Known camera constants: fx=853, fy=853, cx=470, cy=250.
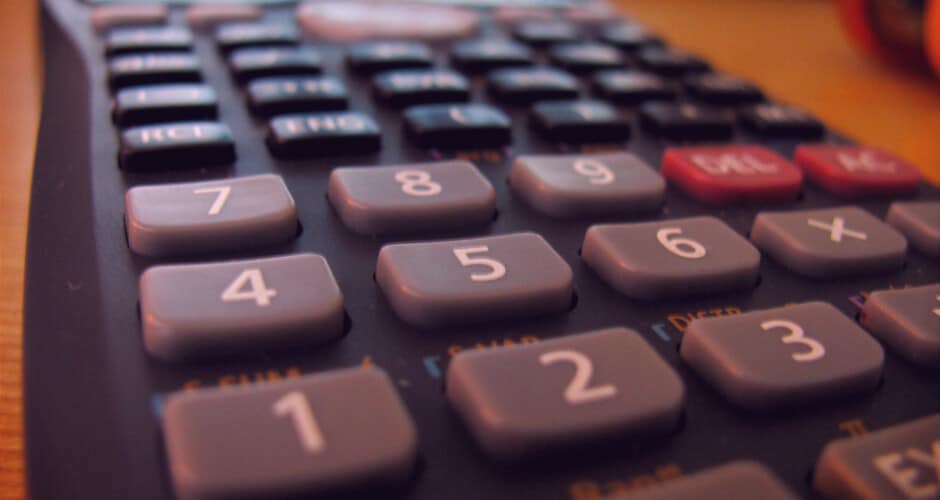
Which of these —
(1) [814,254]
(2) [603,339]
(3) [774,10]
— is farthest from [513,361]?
(3) [774,10]

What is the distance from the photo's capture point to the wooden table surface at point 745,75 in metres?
0.27

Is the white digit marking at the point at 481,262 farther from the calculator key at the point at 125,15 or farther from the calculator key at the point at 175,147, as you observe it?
the calculator key at the point at 125,15

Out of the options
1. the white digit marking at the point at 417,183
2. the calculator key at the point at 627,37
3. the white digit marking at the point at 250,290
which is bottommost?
the white digit marking at the point at 250,290

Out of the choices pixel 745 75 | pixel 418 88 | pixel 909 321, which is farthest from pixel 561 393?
pixel 745 75

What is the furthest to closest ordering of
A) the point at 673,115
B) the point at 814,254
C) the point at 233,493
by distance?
1. the point at 673,115
2. the point at 814,254
3. the point at 233,493

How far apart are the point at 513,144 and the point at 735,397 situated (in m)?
0.17

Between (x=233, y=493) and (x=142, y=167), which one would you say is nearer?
(x=233, y=493)

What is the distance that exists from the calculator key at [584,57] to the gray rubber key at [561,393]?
264 mm

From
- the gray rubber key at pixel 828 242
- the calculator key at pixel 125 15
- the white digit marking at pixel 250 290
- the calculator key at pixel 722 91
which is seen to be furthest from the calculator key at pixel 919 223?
the calculator key at pixel 125 15

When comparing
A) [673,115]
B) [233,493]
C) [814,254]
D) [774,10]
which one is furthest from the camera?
[774,10]

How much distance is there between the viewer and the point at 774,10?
738 mm

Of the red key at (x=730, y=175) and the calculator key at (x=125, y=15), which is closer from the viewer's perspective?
the red key at (x=730, y=175)

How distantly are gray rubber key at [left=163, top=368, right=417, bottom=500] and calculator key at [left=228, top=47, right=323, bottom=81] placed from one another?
0.22 metres

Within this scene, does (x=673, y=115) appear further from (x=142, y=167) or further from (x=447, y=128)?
(x=142, y=167)
